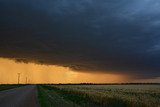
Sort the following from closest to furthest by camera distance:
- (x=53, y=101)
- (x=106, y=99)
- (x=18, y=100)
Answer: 1. (x=106, y=99)
2. (x=18, y=100)
3. (x=53, y=101)

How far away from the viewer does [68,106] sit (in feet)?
91.8

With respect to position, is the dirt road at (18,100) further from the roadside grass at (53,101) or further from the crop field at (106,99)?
the crop field at (106,99)

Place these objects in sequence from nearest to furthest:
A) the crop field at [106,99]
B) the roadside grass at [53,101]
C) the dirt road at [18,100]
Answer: the crop field at [106,99], the dirt road at [18,100], the roadside grass at [53,101]

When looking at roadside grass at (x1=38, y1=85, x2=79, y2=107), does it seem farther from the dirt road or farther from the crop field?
the dirt road

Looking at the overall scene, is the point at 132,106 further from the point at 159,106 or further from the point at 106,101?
the point at 106,101

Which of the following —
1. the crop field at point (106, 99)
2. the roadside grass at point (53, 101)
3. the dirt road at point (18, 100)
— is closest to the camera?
the crop field at point (106, 99)

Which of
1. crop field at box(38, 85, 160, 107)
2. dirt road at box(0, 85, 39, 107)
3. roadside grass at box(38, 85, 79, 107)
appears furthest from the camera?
roadside grass at box(38, 85, 79, 107)

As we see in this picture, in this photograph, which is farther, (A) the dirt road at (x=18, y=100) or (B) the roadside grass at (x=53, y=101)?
(B) the roadside grass at (x=53, y=101)

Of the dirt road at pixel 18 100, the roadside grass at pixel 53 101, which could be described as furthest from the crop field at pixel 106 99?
the dirt road at pixel 18 100

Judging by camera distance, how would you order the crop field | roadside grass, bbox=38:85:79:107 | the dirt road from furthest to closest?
roadside grass, bbox=38:85:79:107 → the dirt road → the crop field

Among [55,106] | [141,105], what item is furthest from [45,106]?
[141,105]

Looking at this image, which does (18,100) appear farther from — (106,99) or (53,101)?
(106,99)

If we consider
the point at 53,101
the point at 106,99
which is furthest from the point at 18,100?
the point at 106,99

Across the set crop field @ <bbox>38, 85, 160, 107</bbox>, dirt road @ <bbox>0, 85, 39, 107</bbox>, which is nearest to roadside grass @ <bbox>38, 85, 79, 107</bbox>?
crop field @ <bbox>38, 85, 160, 107</bbox>
